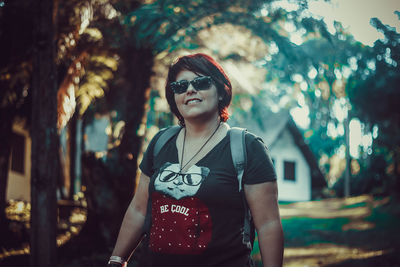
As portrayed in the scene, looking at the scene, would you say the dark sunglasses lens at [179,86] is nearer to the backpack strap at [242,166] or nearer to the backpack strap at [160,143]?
the backpack strap at [160,143]

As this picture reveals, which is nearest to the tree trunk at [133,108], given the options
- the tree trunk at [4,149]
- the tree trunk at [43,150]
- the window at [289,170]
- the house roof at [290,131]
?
the tree trunk at [43,150]

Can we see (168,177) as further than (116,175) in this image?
No

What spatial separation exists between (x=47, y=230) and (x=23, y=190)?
12.9 meters

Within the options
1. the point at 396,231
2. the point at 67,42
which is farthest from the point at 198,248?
the point at 396,231

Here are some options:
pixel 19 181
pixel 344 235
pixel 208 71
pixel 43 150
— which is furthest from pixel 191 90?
pixel 19 181

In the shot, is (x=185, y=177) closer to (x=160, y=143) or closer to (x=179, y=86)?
(x=160, y=143)

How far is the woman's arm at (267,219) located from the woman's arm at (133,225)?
72 centimetres

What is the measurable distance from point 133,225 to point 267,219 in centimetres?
89

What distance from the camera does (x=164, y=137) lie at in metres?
2.78

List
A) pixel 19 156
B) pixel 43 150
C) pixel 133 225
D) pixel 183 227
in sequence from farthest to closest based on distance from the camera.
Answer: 1. pixel 19 156
2. pixel 43 150
3. pixel 133 225
4. pixel 183 227

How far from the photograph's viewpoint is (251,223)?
245 cm

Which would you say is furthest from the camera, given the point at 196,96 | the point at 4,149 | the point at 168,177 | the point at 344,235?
the point at 344,235

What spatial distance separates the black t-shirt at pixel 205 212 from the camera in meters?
2.31

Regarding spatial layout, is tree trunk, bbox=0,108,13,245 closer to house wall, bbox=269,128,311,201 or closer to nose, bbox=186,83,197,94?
nose, bbox=186,83,197,94
